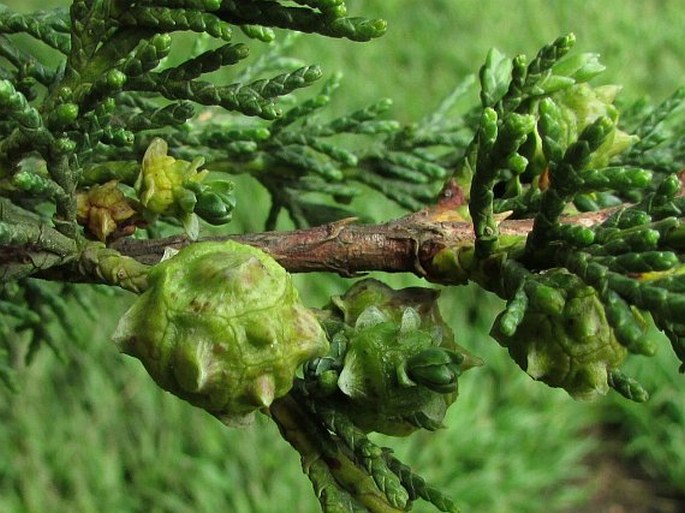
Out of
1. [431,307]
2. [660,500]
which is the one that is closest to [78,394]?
[660,500]

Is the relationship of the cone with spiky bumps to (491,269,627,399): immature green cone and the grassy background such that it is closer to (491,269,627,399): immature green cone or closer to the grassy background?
(491,269,627,399): immature green cone

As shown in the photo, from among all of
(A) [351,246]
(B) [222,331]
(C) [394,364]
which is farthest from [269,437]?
(B) [222,331]

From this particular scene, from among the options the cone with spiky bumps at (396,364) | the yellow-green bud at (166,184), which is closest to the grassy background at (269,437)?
the yellow-green bud at (166,184)

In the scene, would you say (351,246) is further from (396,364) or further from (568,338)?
(568,338)

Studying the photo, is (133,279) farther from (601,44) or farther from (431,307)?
(601,44)

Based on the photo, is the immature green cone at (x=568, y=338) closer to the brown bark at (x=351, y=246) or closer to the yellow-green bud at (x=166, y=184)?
the brown bark at (x=351, y=246)

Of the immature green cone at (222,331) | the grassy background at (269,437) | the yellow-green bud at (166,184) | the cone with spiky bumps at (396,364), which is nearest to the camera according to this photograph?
the immature green cone at (222,331)
